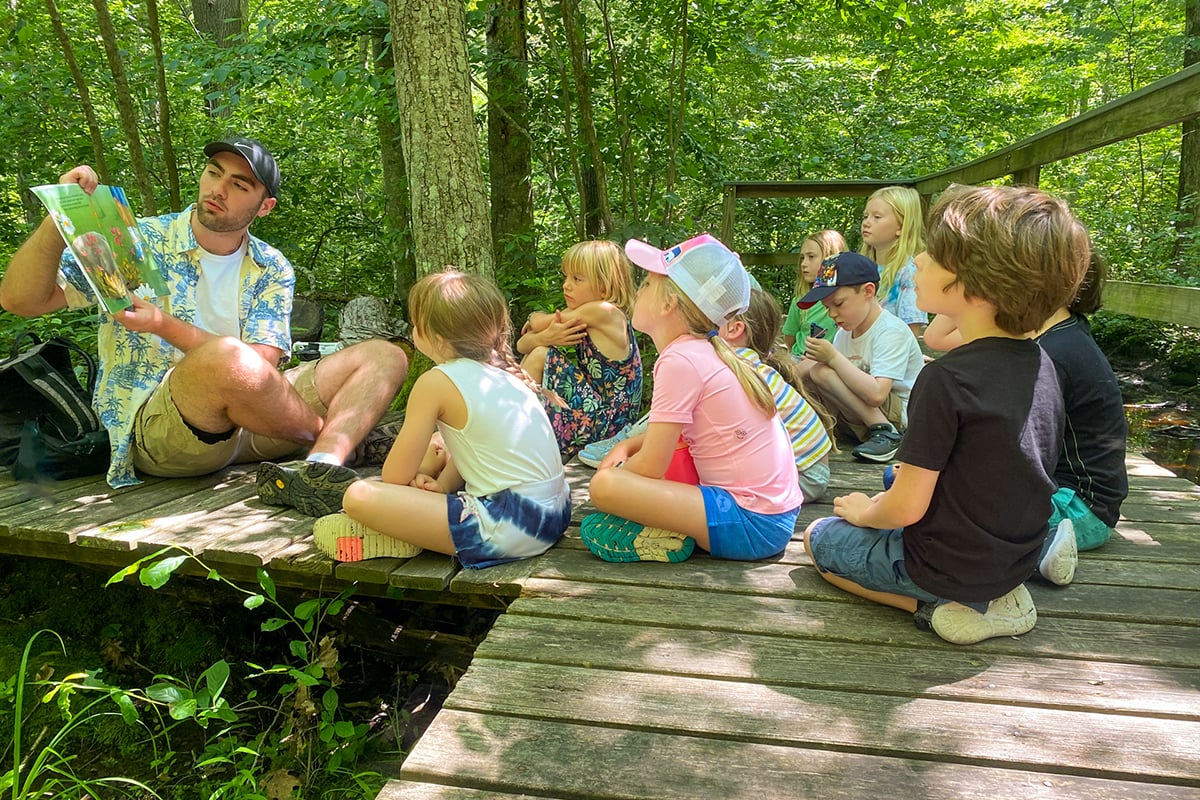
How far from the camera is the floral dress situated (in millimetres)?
3770

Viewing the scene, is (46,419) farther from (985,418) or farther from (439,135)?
(985,418)

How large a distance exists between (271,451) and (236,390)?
2.34 feet

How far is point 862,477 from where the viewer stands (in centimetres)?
354

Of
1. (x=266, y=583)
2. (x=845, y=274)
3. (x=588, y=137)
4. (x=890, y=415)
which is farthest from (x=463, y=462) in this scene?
(x=588, y=137)

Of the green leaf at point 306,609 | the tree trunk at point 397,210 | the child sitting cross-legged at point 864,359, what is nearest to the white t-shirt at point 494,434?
the green leaf at point 306,609

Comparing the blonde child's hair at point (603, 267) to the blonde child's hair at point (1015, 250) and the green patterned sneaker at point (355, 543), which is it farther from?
the blonde child's hair at point (1015, 250)

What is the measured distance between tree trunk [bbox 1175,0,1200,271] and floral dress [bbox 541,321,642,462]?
6.67 metres

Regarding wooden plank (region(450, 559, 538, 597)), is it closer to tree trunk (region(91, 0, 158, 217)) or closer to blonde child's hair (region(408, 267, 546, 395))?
blonde child's hair (region(408, 267, 546, 395))

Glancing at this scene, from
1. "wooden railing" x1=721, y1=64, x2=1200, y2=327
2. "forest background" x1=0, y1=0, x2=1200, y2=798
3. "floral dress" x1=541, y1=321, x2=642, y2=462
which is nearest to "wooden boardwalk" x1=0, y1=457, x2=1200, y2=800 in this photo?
"forest background" x1=0, y1=0, x2=1200, y2=798

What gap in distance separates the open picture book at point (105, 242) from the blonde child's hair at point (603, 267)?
5.57 feet

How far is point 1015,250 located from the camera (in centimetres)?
181

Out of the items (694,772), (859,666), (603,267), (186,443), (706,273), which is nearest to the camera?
(694,772)

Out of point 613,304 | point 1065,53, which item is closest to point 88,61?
point 613,304

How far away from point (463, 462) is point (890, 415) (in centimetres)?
249
